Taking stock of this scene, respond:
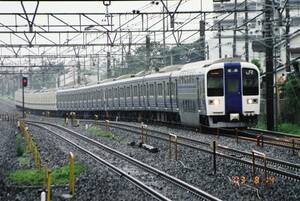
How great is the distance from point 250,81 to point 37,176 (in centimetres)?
1095

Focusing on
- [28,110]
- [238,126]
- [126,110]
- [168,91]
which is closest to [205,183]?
[238,126]

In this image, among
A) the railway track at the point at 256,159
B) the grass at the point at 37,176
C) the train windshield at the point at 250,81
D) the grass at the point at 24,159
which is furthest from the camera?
the train windshield at the point at 250,81

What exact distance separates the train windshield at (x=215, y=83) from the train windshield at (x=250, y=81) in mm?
955

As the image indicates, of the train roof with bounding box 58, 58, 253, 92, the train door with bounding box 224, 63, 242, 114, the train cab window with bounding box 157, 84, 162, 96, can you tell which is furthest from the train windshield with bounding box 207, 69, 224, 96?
the train cab window with bounding box 157, 84, 162, 96

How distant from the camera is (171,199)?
10.8m

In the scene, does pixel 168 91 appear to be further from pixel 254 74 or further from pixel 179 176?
pixel 179 176

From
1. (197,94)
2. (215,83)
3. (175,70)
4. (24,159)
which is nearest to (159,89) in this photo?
(175,70)

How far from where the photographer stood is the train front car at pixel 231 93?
2206 centimetres

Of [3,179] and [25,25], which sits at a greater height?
[25,25]

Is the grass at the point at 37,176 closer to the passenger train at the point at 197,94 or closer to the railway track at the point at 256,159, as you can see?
the railway track at the point at 256,159

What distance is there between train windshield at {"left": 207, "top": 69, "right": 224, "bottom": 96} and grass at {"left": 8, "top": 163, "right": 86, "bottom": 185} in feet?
26.0

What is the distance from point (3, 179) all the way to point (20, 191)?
207cm

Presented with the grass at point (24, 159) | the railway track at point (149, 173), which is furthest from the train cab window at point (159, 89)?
the grass at point (24, 159)

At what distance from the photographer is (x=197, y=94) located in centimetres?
2302
